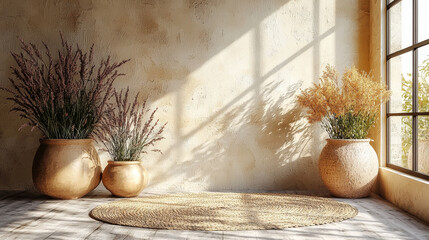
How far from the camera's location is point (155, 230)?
2574 mm

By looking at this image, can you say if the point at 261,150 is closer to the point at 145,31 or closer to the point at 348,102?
the point at 348,102

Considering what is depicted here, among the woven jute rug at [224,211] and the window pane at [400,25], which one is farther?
the window pane at [400,25]

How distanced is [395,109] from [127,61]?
93.2 inches

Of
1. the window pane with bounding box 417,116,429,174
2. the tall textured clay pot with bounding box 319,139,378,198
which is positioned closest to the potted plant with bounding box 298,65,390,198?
the tall textured clay pot with bounding box 319,139,378,198

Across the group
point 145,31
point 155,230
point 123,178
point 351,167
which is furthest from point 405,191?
point 145,31

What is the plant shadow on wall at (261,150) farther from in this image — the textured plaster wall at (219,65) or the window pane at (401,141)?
the window pane at (401,141)

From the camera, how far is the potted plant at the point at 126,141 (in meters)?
3.65

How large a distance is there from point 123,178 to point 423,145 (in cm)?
229

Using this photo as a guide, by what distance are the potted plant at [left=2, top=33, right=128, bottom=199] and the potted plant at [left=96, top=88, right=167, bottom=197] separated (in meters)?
0.13

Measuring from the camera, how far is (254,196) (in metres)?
3.67

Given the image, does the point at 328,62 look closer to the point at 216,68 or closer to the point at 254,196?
the point at 216,68

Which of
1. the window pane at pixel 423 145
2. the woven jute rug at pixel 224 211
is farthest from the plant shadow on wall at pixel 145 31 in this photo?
the window pane at pixel 423 145

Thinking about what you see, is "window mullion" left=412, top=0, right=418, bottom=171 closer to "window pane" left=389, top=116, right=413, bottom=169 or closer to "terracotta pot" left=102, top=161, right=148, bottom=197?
"window pane" left=389, top=116, right=413, bottom=169

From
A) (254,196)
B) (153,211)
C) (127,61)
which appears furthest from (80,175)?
(254,196)
